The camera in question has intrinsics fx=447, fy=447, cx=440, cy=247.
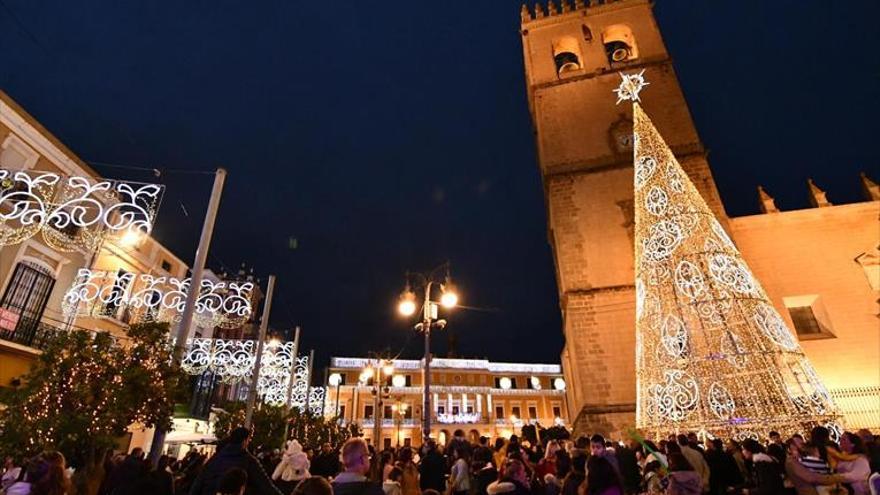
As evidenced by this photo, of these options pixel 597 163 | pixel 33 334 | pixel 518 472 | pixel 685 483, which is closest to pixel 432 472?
pixel 518 472

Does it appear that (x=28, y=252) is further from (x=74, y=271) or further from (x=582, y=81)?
(x=582, y=81)

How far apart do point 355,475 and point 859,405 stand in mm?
18454

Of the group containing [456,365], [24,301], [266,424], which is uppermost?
[456,365]

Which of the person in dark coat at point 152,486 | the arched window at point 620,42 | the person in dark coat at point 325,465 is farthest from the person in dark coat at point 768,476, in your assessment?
the arched window at point 620,42

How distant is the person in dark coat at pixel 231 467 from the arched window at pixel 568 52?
2254 cm

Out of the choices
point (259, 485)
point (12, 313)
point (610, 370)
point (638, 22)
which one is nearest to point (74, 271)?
point (12, 313)

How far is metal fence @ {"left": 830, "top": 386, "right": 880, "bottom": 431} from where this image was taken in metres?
14.0

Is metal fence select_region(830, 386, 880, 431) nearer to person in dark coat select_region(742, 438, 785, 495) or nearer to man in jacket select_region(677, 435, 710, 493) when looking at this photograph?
man in jacket select_region(677, 435, 710, 493)

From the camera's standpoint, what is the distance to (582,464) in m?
4.55

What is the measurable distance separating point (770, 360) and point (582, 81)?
16.0 m

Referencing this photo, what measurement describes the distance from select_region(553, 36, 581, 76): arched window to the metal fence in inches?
674

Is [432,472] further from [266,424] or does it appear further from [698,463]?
[266,424]

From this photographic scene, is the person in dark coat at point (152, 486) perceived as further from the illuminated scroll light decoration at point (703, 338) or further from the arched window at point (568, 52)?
the arched window at point (568, 52)

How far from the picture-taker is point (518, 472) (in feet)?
13.9
